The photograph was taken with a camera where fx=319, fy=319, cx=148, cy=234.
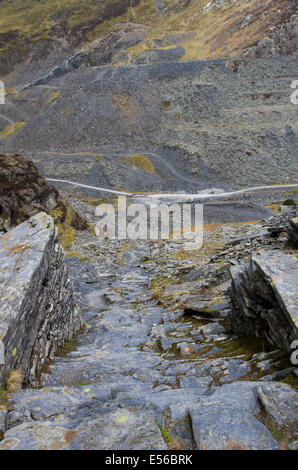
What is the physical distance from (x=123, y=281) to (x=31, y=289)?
16.2m

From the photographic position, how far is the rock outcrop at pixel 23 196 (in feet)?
105

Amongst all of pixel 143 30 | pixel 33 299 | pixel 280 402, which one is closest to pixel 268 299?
pixel 280 402

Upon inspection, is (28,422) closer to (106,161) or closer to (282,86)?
(106,161)

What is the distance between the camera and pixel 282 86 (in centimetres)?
8200

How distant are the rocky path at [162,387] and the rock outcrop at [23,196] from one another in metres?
17.9

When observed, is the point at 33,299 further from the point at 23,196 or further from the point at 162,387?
the point at 23,196

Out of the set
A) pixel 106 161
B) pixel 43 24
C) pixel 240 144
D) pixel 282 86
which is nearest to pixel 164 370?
pixel 106 161

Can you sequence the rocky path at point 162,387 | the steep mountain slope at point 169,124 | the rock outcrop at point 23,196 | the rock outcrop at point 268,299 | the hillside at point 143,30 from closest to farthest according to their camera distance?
the rocky path at point 162,387 → the rock outcrop at point 268,299 → the rock outcrop at point 23,196 → the steep mountain slope at point 169,124 → the hillside at point 143,30

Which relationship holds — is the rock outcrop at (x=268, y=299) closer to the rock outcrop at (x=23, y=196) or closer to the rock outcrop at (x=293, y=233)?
the rock outcrop at (x=293, y=233)

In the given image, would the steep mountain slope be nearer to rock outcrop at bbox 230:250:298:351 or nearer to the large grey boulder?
rock outcrop at bbox 230:250:298:351

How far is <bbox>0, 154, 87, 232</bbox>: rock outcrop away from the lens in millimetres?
32031

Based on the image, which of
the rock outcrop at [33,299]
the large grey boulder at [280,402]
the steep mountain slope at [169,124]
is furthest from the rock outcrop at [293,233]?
the steep mountain slope at [169,124]

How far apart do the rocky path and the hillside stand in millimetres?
98728

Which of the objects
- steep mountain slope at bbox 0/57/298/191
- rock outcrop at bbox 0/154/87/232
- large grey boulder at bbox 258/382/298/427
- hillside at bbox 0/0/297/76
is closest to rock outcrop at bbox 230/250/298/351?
large grey boulder at bbox 258/382/298/427
